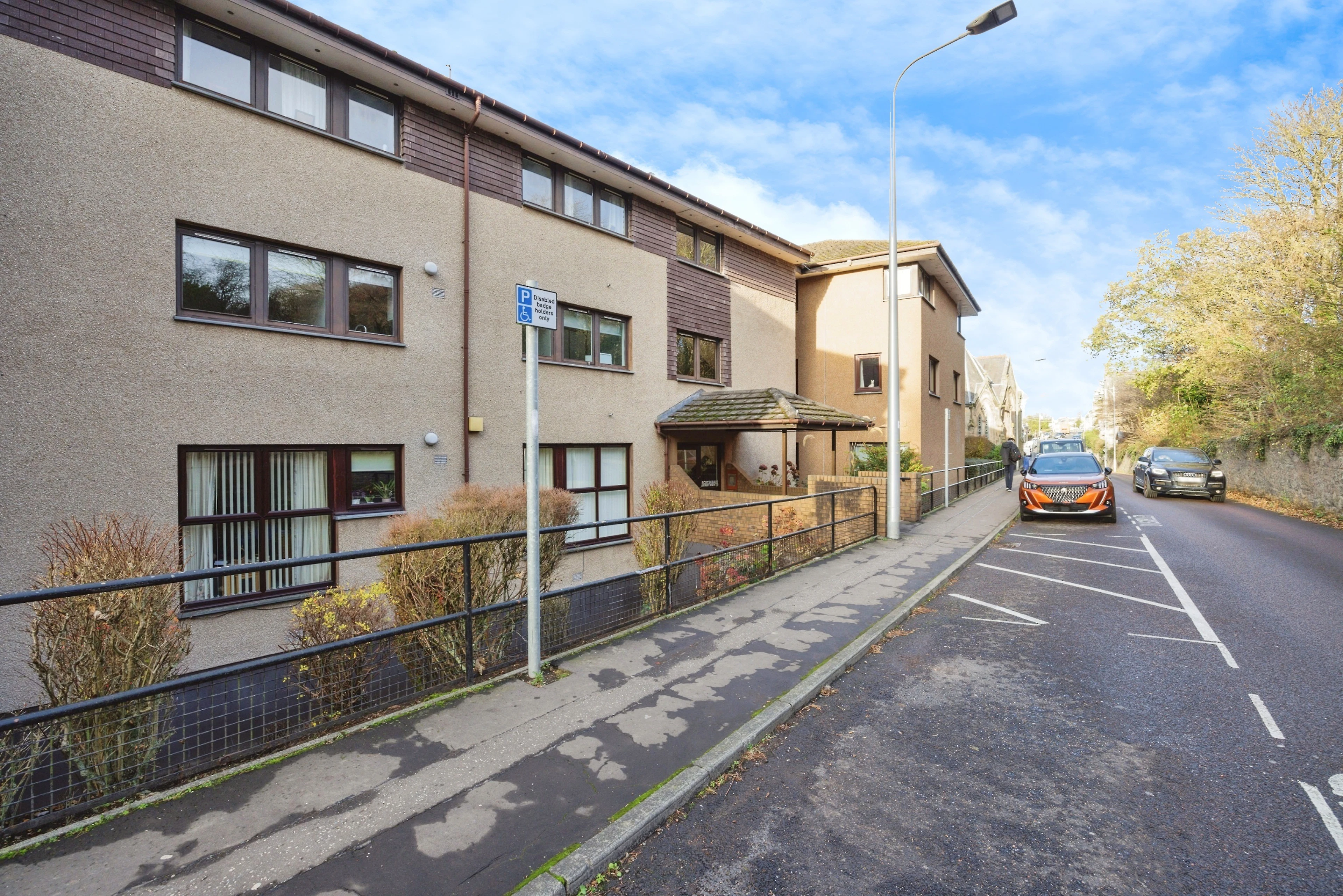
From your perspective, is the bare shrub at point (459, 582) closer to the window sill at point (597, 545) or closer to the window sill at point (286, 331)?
the window sill at point (286, 331)

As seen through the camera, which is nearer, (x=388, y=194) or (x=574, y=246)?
(x=388, y=194)

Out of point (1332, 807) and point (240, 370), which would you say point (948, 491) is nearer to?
point (1332, 807)

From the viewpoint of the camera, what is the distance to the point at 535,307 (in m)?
4.52

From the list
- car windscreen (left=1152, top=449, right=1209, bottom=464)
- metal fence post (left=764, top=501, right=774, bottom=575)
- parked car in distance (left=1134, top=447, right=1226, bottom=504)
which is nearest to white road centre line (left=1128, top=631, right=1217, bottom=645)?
metal fence post (left=764, top=501, right=774, bottom=575)

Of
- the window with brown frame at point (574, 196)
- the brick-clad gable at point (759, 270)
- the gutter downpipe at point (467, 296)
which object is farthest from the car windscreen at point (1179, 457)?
the gutter downpipe at point (467, 296)

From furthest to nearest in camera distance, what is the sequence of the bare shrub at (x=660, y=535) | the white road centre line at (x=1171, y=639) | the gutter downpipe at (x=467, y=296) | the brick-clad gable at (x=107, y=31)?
1. the gutter downpipe at (x=467, y=296)
2. the bare shrub at (x=660, y=535)
3. the brick-clad gable at (x=107, y=31)
4. the white road centre line at (x=1171, y=639)

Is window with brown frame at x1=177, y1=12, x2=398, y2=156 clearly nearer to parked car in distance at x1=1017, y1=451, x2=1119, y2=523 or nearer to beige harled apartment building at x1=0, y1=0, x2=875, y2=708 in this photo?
beige harled apartment building at x1=0, y1=0, x2=875, y2=708

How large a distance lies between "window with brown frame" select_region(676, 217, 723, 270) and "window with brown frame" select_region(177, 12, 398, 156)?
21.9 ft

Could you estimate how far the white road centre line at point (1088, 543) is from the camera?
35.2 feet

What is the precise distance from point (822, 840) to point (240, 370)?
25.1 feet

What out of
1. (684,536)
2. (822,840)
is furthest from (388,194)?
(822,840)

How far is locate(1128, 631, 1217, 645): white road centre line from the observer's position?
5797 mm

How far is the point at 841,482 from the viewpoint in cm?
1247

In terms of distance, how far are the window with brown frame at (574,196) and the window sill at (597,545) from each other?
5.99 meters
